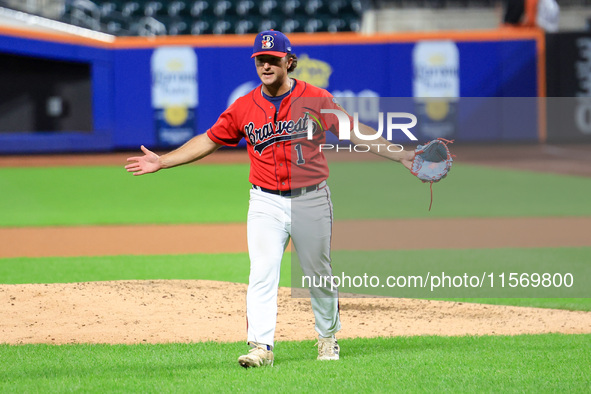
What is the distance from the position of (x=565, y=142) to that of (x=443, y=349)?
24033 millimetres

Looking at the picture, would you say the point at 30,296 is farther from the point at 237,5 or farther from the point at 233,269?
the point at 237,5

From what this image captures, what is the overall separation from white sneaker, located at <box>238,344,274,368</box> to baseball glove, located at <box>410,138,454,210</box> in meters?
1.39

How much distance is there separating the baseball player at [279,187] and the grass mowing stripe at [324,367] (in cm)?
25

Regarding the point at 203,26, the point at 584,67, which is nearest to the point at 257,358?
the point at 584,67

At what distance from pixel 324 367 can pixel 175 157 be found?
4.96 ft

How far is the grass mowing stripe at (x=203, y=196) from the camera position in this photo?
1398cm

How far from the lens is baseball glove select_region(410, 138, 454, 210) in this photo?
17.0 feet

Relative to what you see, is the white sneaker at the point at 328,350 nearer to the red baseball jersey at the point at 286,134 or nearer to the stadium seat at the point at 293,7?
the red baseball jersey at the point at 286,134

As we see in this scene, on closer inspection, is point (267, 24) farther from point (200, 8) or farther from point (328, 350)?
point (328, 350)

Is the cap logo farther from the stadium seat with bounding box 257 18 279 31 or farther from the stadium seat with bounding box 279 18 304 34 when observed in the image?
the stadium seat with bounding box 279 18 304 34

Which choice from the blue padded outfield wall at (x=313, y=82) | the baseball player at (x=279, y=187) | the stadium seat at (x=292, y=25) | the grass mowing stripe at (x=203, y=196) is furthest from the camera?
the stadium seat at (x=292, y=25)

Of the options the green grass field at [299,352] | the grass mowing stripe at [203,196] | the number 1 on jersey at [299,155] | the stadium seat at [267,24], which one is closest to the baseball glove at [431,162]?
the number 1 on jersey at [299,155]

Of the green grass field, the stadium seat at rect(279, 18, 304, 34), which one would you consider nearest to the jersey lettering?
the green grass field

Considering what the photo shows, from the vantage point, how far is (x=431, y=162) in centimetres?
523
